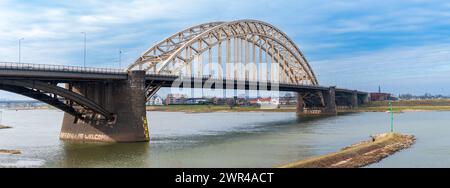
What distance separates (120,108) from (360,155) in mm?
22147

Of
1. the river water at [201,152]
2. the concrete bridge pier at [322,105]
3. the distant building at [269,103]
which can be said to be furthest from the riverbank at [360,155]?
the distant building at [269,103]

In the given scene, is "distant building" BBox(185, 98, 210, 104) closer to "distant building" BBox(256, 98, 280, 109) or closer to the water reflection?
"distant building" BBox(256, 98, 280, 109)

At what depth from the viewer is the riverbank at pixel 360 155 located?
93.9 ft

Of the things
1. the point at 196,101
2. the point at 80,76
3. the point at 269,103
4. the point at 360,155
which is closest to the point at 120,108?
the point at 80,76

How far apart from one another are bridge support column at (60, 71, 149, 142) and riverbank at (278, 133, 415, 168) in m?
19.1

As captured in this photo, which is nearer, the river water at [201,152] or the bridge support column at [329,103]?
the river water at [201,152]

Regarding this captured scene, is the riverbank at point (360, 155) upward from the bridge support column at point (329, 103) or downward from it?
downward

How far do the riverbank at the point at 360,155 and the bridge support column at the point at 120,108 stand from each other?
750 inches

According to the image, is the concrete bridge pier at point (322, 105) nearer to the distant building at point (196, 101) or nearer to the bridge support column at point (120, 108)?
the distant building at point (196, 101)

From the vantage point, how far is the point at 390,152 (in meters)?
36.1

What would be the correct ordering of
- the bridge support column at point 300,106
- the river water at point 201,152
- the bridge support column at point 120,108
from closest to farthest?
1. the river water at point 201,152
2. the bridge support column at point 120,108
3. the bridge support column at point 300,106

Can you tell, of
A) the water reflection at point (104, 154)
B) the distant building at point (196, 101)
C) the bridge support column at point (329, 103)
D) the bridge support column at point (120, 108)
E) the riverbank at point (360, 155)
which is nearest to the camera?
the riverbank at point (360, 155)

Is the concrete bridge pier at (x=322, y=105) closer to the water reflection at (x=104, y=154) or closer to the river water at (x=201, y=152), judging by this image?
the river water at (x=201, y=152)

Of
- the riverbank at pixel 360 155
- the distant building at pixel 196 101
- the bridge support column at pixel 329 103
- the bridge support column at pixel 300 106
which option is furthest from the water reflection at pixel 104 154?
the distant building at pixel 196 101
